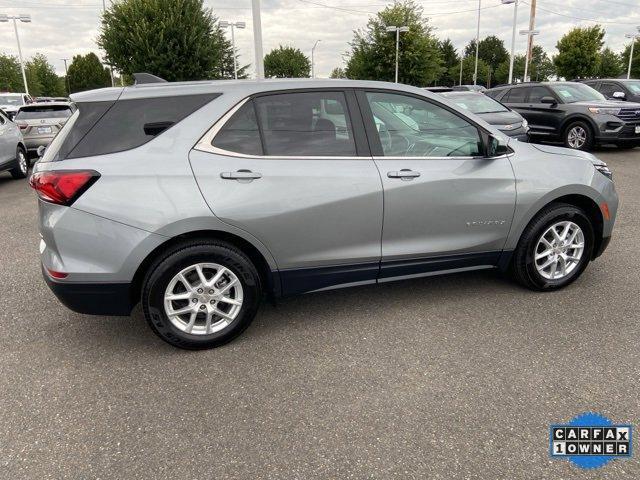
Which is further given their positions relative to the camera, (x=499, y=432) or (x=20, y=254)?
(x=20, y=254)

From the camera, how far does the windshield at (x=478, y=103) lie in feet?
36.5

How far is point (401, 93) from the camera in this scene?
3.63 meters

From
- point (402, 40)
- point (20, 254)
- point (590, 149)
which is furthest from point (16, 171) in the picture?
point (402, 40)

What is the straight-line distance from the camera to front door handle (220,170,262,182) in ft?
10.1

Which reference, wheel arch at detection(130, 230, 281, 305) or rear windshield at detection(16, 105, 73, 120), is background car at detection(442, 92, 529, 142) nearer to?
wheel arch at detection(130, 230, 281, 305)

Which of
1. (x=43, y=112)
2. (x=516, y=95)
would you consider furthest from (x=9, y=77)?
(x=516, y=95)

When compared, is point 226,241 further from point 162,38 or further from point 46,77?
point 46,77

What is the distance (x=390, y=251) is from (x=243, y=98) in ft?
4.68

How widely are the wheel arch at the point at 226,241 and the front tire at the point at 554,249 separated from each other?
77.3 inches

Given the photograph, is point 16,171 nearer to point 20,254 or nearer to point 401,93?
point 20,254

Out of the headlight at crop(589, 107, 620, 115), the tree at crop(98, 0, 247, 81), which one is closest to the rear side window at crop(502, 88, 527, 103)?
the headlight at crop(589, 107, 620, 115)

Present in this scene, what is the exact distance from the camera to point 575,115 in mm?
11867

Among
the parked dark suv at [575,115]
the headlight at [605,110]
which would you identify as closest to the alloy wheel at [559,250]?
Result: the parked dark suv at [575,115]

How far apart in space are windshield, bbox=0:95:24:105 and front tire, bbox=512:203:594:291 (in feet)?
79.7
